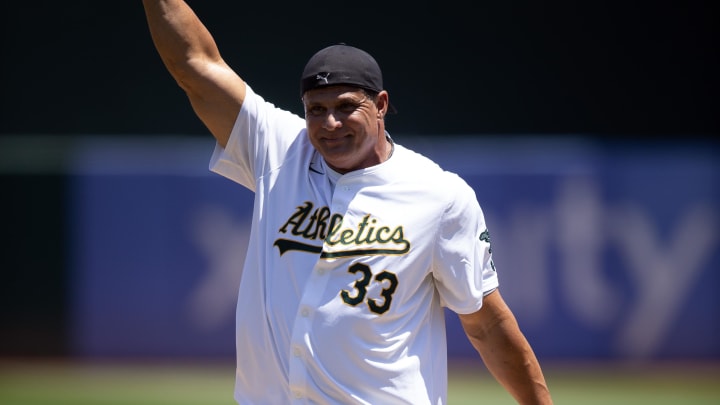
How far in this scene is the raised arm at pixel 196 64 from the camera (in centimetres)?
333

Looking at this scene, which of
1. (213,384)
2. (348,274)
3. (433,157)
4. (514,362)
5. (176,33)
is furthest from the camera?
(433,157)

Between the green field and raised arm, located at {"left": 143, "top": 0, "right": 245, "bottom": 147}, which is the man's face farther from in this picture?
the green field

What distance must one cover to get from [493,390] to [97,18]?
6.67 meters

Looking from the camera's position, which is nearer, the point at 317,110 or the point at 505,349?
the point at 317,110

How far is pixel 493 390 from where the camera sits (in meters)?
9.28

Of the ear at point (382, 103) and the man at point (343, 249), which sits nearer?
the man at point (343, 249)

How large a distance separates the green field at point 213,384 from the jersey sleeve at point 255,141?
16.8ft

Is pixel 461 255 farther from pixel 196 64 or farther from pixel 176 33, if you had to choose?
pixel 176 33

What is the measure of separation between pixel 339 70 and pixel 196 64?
46cm

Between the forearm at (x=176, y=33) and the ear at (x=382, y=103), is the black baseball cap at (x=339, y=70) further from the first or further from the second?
the forearm at (x=176, y=33)

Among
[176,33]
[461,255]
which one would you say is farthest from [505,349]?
[176,33]

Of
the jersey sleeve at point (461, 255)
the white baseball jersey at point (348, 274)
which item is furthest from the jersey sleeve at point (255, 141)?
the jersey sleeve at point (461, 255)

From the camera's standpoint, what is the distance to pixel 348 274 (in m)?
3.19

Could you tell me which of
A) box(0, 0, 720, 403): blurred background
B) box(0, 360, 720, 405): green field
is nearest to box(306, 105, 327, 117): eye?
box(0, 360, 720, 405): green field
